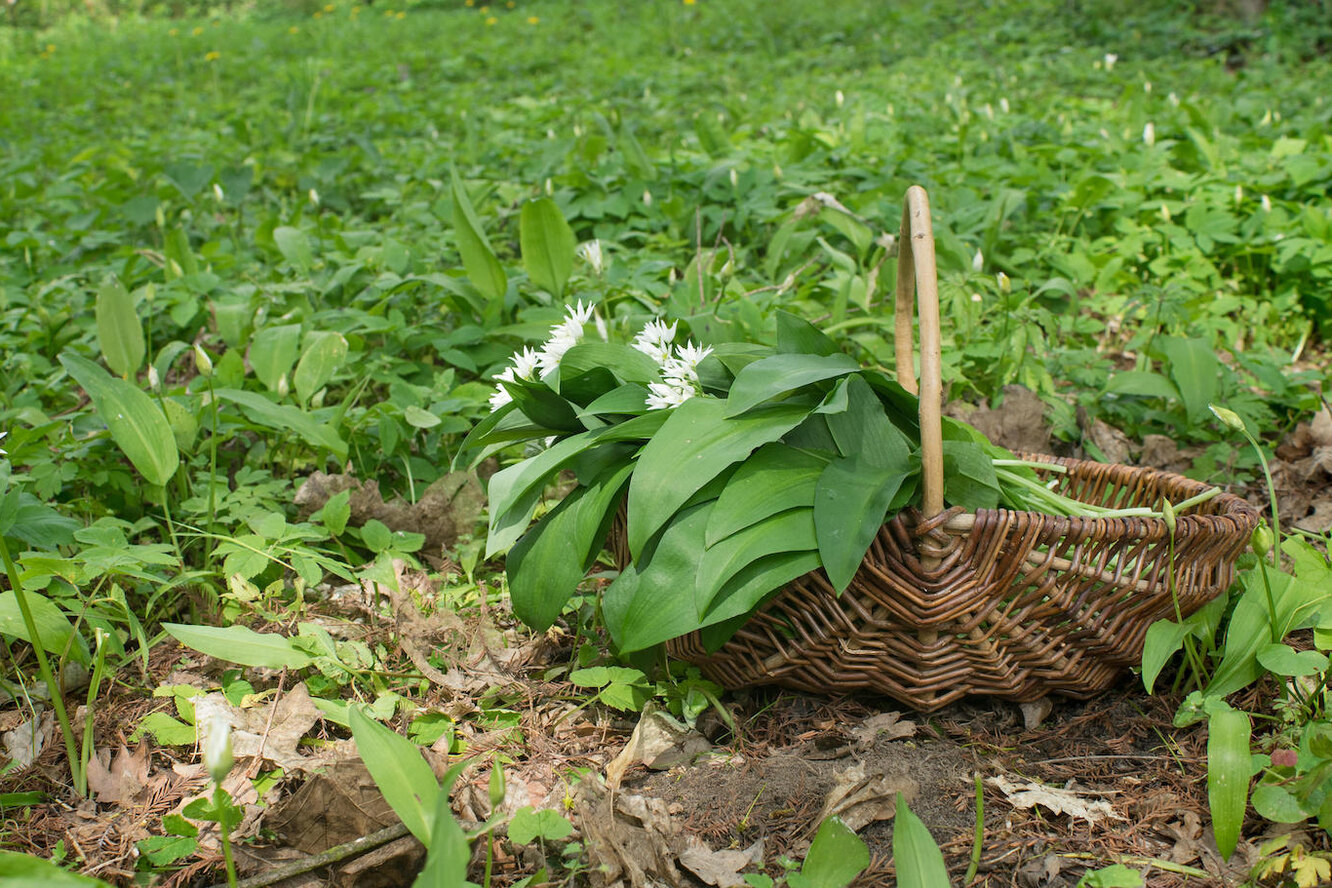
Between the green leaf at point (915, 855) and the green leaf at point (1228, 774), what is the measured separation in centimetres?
45

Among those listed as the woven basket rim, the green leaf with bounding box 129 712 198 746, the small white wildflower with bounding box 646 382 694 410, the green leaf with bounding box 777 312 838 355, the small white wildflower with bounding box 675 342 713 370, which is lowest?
the green leaf with bounding box 129 712 198 746

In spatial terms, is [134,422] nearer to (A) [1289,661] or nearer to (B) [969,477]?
(B) [969,477]

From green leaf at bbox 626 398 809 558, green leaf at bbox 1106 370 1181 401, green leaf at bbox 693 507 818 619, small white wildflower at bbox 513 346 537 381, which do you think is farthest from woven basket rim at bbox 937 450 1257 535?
small white wildflower at bbox 513 346 537 381

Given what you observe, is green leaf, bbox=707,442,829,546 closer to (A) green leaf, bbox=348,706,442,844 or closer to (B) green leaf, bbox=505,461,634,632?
(B) green leaf, bbox=505,461,634,632

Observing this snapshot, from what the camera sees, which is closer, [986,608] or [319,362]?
[986,608]

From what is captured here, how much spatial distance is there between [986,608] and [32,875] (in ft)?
4.25

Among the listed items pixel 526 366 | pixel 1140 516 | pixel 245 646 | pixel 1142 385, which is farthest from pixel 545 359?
pixel 1142 385

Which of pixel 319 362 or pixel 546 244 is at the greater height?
pixel 546 244

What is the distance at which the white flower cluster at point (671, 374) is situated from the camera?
5.62ft

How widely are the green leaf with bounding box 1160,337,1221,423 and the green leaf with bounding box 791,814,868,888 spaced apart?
176 centimetres

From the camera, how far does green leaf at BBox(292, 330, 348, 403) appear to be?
2.44 metres

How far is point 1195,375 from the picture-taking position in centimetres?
252

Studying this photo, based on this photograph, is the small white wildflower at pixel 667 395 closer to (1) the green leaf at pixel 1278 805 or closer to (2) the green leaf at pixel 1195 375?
(1) the green leaf at pixel 1278 805

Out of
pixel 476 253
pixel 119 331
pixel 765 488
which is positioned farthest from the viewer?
pixel 476 253
